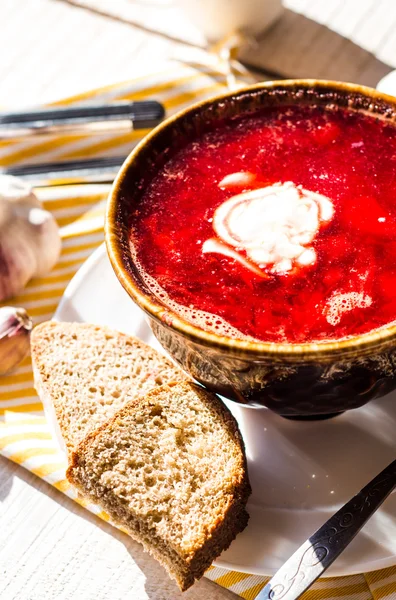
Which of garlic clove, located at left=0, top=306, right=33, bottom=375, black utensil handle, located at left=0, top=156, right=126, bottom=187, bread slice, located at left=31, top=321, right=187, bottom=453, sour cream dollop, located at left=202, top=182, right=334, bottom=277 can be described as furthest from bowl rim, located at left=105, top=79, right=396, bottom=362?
black utensil handle, located at left=0, top=156, right=126, bottom=187

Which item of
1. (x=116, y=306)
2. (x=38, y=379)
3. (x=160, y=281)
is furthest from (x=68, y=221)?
(x=160, y=281)

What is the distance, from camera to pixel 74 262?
6.71 ft

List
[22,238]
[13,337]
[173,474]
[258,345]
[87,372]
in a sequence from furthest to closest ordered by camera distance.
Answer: [22,238], [13,337], [87,372], [173,474], [258,345]

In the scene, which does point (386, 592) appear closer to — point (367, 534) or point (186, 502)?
point (367, 534)

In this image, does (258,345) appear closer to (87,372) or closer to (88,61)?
(87,372)

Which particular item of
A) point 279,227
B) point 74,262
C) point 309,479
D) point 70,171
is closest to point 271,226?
point 279,227

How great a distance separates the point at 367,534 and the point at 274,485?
0.20 meters

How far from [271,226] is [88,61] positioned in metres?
1.40

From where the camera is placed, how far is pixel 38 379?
170 cm

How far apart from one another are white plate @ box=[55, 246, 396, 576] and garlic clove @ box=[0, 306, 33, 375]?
0.50 metres

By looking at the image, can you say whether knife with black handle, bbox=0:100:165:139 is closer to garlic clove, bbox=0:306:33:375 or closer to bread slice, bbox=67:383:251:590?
garlic clove, bbox=0:306:33:375

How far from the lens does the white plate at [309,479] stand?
137cm

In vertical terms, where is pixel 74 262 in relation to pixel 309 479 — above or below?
below

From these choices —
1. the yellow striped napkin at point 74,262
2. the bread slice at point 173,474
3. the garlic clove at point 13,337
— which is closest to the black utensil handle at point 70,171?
the yellow striped napkin at point 74,262
